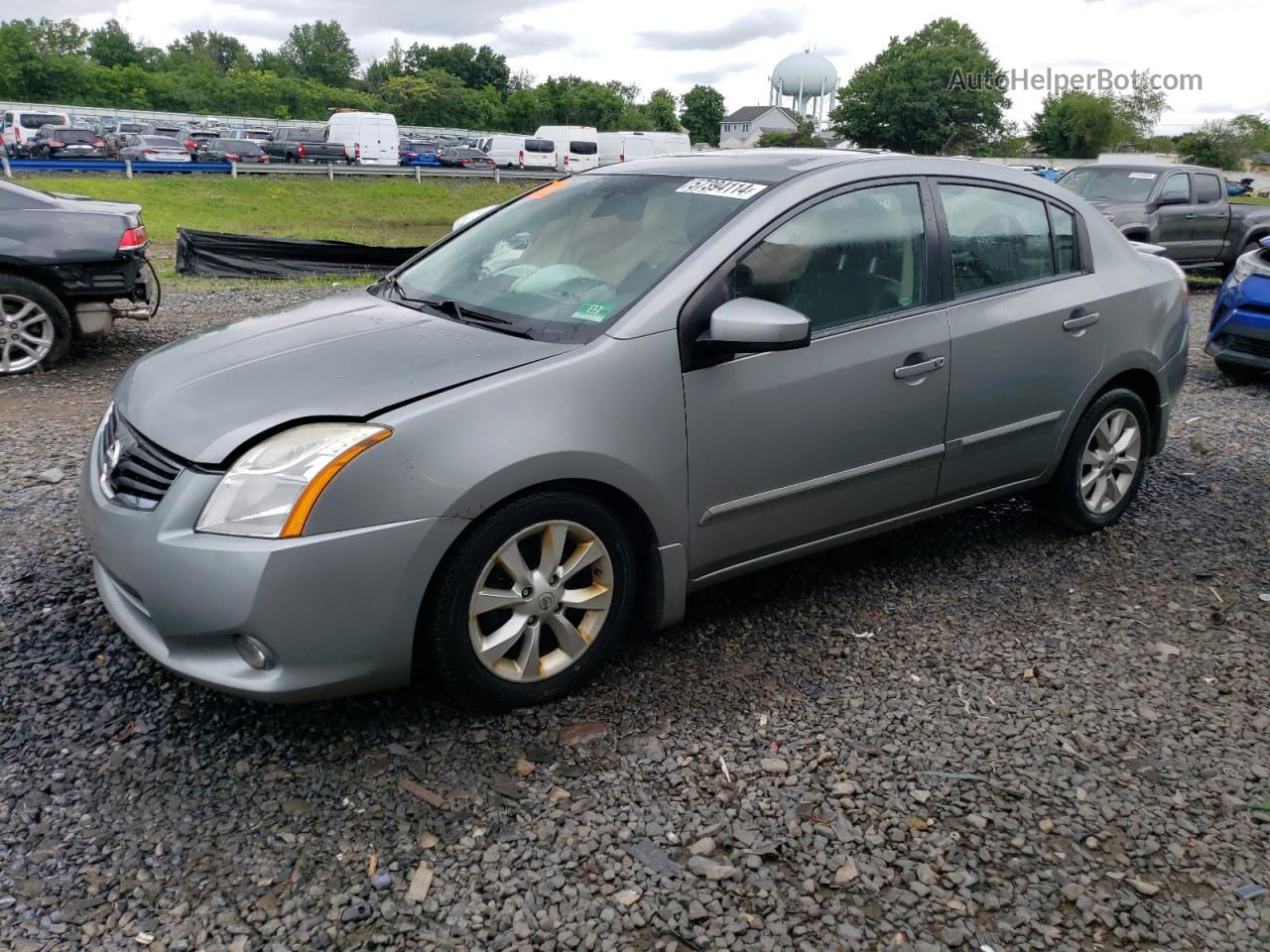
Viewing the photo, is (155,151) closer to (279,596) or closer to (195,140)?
(195,140)

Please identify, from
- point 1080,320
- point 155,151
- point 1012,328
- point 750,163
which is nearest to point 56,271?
point 750,163

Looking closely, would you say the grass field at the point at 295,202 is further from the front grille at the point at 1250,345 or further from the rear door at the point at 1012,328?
the rear door at the point at 1012,328

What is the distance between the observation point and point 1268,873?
103 inches

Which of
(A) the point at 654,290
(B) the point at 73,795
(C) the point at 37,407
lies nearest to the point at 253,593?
(B) the point at 73,795

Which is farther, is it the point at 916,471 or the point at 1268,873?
the point at 916,471

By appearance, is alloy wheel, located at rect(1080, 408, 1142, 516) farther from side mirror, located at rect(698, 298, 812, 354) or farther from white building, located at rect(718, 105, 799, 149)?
white building, located at rect(718, 105, 799, 149)

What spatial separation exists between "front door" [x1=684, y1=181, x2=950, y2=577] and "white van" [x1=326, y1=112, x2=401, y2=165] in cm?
4594

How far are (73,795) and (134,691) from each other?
0.51 meters

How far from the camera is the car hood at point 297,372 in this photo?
2.86 m

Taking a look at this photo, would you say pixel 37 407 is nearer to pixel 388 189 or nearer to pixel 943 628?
pixel 943 628

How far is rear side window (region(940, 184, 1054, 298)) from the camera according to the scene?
13.1ft

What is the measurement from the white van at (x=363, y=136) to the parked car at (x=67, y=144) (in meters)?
11.3

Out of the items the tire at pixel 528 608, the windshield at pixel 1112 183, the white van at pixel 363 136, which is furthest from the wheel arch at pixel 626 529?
the white van at pixel 363 136

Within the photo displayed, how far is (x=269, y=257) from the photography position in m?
13.4
